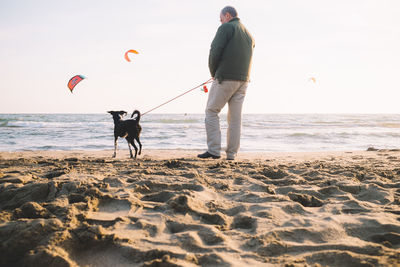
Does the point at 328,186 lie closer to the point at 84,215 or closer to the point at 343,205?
the point at 343,205

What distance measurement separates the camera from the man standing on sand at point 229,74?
457 cm

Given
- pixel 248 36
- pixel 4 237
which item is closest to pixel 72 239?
pixel 4 237

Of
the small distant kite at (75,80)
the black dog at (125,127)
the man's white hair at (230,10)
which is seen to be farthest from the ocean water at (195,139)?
the man's white hair at (230,10)

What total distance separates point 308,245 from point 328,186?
131 cm

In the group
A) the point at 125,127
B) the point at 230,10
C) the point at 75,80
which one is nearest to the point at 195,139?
the point at 125,127

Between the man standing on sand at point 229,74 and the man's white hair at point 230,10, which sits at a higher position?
the man's white hair at point 230,10

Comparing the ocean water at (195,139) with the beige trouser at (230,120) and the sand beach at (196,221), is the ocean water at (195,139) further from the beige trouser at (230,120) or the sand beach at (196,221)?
the sand beach at (196,221)

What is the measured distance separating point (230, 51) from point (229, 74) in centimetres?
35

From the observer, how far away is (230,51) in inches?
180

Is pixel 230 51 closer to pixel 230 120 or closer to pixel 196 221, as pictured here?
pixel 230 120

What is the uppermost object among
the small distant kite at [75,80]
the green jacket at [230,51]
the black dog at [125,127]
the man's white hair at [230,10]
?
the man's white hair at [230,10]

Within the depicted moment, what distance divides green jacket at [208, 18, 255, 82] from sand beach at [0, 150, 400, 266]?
2.10 meters

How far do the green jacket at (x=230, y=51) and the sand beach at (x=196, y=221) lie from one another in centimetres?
210

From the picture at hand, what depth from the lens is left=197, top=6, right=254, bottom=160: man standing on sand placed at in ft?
15.0
